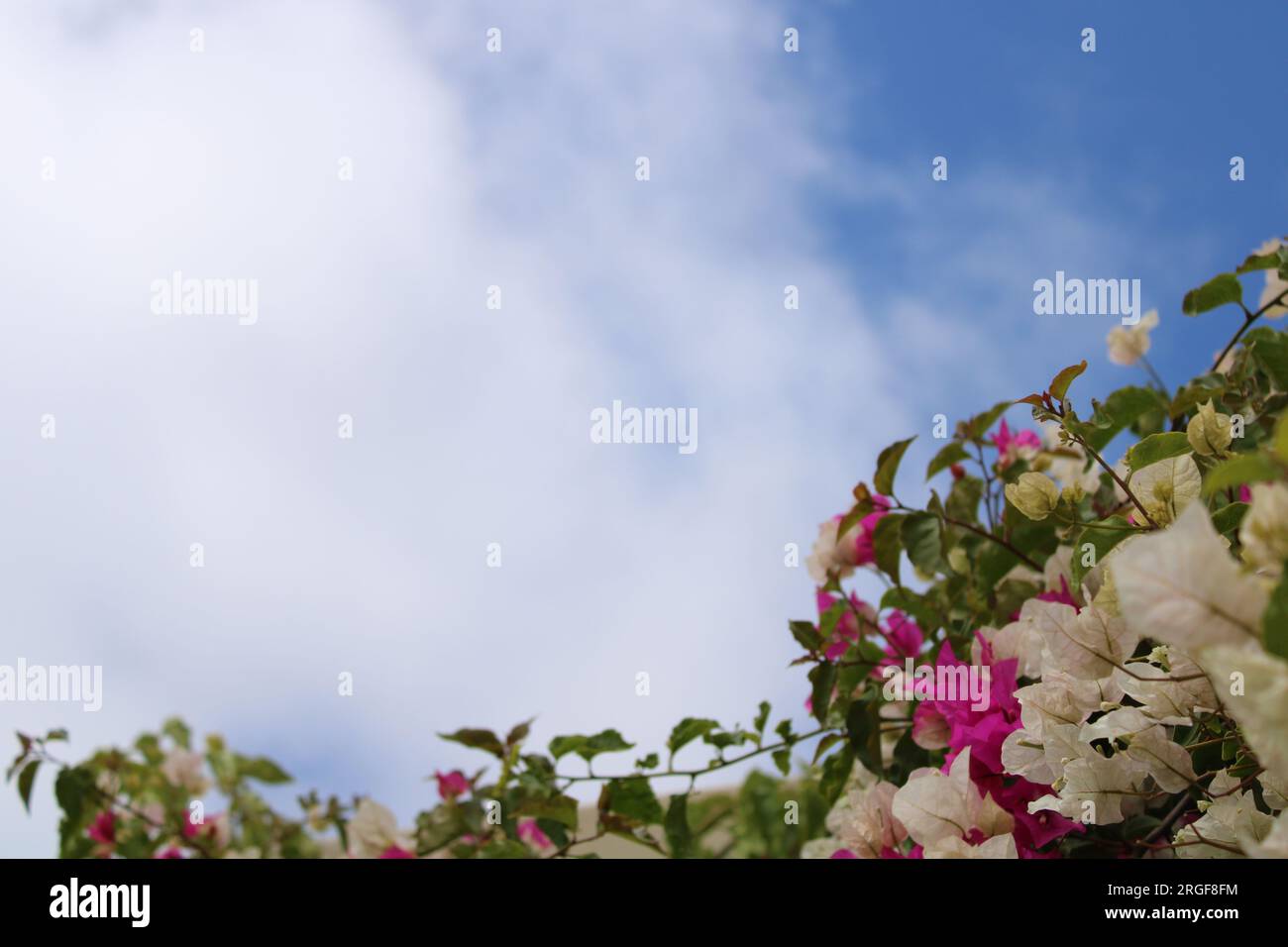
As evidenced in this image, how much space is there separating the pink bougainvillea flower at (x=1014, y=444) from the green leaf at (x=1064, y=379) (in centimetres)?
55

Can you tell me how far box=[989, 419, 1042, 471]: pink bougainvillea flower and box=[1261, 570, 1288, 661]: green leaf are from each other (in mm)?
887

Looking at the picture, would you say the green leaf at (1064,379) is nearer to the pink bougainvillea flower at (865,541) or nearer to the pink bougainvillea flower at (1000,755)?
the pink bougainvillea flower at (1000,755)

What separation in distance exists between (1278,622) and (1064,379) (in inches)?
13.9

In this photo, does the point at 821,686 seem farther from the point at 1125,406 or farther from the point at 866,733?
the point at 1125,406

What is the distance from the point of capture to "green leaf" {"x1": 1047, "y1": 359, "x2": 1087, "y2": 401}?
0.62 meters

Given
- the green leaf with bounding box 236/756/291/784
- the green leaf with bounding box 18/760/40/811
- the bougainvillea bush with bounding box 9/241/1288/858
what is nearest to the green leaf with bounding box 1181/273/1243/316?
the bougainvillea bush with bounding box 9/241/1288/858

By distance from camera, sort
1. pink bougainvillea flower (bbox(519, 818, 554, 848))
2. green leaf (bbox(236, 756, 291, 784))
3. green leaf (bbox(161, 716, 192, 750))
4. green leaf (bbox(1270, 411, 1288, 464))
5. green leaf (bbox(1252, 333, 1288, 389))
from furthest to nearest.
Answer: green leaf (bbox(161, 716, 192, 750)) < green leaf (bbox(236, 756, 291, 784)) < pink bougainvillea flower (bbox(519, 818, 554, 848)) < green leaf (bbox(1252, 333, 1288, 389)) < green leaf (bbox(1270, 411, 1288, 464))

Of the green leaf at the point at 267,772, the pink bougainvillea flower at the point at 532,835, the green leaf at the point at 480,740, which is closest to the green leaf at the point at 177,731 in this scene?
the green leaf at the point at 267,772

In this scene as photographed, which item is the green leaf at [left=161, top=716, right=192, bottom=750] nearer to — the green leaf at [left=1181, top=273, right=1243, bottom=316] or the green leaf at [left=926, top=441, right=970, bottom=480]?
the green leaf at [left=926, top=441, right=970, bottom=480]

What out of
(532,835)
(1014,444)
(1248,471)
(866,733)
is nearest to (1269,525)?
(1248,471)
